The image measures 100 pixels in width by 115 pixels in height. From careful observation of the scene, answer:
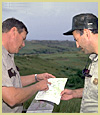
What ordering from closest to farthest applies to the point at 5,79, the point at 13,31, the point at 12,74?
the point at 5,79
the point at 12,74
the point at 13,31

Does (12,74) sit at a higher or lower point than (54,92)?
higher

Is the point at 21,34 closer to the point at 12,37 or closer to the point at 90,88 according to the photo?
the point at 12,37

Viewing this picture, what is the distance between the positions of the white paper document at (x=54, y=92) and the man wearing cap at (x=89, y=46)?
0.45m

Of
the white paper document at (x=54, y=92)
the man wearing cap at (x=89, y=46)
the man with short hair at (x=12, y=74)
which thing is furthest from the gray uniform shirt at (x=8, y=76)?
the man wearing cap at (x=89, y=46)

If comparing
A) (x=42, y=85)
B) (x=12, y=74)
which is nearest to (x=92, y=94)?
(x=42, y=85)

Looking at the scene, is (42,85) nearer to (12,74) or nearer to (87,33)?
(12,74)

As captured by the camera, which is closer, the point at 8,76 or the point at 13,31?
the point at 8,76

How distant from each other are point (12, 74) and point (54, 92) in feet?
2.45

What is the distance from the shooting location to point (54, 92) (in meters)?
3.24

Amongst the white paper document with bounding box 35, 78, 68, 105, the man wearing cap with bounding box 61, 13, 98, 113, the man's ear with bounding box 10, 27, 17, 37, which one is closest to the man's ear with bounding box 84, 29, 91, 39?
the man wearing cap with bounding box 61, 13, 98, 113

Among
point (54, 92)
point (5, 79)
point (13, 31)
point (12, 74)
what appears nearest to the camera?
point (5, 79)

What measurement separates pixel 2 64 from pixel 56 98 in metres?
0.99

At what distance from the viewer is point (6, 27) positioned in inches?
121

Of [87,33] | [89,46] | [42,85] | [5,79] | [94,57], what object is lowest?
[42,85]
